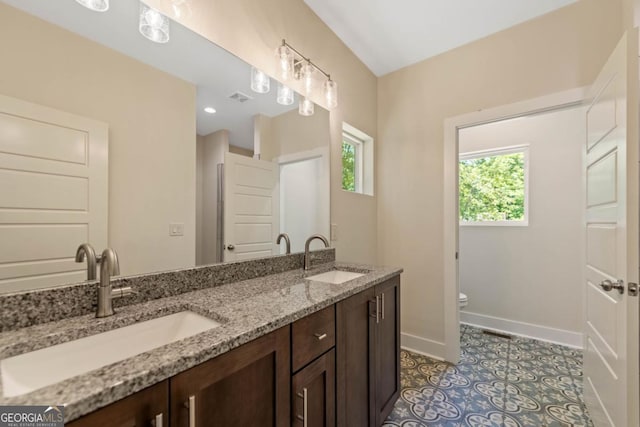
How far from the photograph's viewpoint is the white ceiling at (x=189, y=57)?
0.85 meters

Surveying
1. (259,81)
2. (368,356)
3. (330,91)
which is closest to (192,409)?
(368,356)

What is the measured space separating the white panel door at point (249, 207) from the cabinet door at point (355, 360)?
0.60 metres

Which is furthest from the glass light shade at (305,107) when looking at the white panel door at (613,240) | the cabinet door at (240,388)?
the white panel door at (613,240)

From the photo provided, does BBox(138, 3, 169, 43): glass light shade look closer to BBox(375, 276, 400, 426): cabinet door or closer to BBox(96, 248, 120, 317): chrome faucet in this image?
BBox(96, 248, 120, 317): chrome faucet

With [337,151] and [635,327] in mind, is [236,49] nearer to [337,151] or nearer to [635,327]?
[337,151]

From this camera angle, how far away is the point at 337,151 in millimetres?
2199

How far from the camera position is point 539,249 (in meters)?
2.67

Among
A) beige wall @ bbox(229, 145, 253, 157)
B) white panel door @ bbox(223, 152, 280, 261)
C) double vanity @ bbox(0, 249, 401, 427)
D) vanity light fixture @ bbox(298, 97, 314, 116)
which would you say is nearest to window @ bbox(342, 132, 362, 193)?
vanity light fixture @ bbox(298, 97, 314, 116)

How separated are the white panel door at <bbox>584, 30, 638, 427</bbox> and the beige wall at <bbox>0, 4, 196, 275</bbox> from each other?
1835mm

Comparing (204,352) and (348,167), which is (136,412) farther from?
(348,167)

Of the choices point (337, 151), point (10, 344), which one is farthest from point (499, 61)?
point (10, 344)

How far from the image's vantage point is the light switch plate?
1098mm

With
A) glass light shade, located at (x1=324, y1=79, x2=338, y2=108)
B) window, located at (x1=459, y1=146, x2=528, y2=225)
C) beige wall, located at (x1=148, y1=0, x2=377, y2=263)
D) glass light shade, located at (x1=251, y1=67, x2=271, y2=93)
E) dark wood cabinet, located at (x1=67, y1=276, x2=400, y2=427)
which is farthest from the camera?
window, located at (x1=459, y1=146, x2=528, y2=225)

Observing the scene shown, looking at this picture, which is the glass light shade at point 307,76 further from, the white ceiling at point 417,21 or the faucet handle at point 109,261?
the faucet handle at point 109,261
